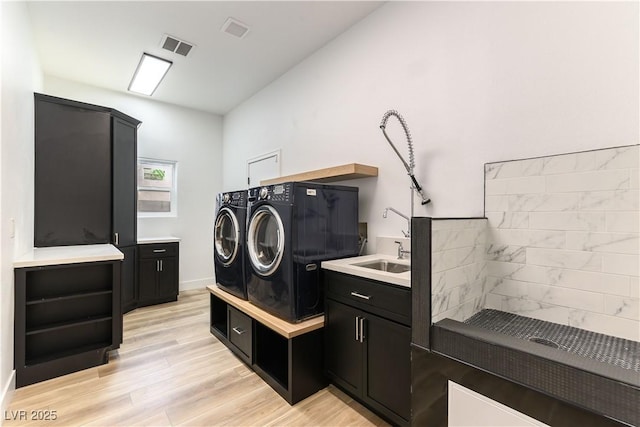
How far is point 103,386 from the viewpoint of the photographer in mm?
2072

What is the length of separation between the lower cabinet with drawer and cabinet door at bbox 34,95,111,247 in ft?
9.17

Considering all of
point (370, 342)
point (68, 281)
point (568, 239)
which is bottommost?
point (370, 342)

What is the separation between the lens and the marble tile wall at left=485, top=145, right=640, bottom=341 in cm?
123

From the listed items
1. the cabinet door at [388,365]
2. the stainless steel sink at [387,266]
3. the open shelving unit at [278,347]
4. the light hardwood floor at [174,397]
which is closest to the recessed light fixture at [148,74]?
the open shelving unit at [278,347]

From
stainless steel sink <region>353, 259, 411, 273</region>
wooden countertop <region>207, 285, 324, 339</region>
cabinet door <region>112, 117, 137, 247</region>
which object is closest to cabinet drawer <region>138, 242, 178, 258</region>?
cabinet door <region>112, 117, 137, 247</region>

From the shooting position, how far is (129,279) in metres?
3.65

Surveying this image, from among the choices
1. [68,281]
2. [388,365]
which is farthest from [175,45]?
[388,365]

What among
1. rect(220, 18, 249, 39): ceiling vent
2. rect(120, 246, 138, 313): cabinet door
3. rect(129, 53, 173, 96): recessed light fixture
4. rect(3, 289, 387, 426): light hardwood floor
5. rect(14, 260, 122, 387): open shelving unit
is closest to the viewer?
rect(3, 289, 387, 426): light hardwood floor

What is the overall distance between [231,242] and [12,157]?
166cm

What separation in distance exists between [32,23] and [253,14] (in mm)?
2024

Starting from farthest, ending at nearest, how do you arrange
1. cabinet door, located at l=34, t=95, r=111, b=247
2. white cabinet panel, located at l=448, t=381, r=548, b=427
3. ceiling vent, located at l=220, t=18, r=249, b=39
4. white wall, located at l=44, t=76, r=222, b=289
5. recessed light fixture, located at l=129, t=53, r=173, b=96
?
white wall, located at l=44, t=76, r=222, b=289, recessed light fixture, located at l=129, t=53, r=173, b=96, cabinet door, located at l=34, t=95, r=111, b=247, ceiling vent, located at l=220, t=18, r=249, b=39, white cabinet panel, located at l=448, t=381, r=548, b=427

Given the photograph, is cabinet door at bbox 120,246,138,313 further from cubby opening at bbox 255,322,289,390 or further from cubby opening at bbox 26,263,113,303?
cubby opening at bbox 255,322,289,390

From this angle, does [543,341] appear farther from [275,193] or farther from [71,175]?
[71,175]

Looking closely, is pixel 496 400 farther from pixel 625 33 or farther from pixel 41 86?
pixel 41 86
